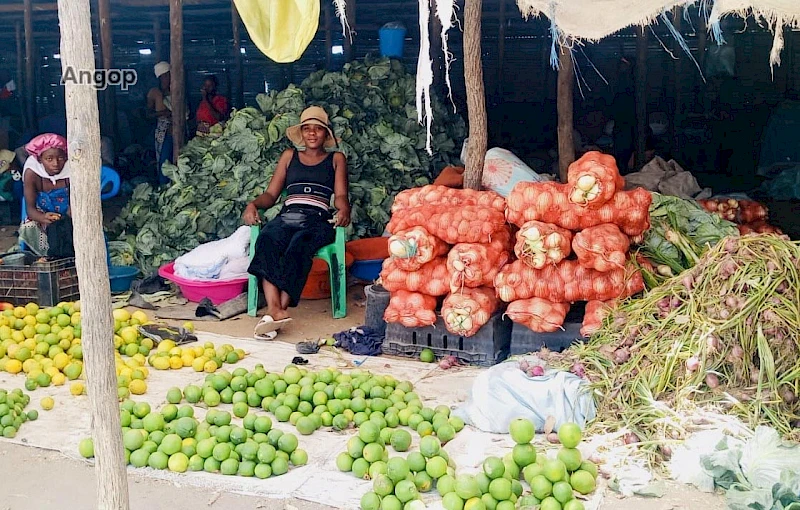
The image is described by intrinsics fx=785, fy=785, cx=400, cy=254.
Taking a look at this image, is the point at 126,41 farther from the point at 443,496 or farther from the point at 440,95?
the point at 443,496

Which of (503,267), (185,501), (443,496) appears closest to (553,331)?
(503,267)

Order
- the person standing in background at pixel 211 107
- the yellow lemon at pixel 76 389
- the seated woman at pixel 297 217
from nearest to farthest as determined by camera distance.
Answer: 1. the yellow lemon at pixel 76 389
2. the seated woman at pixel 297 217
3. the person standing in background at pixel 211 107

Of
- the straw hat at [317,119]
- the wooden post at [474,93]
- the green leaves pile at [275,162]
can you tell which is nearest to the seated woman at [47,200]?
the green leaves pile at [275,162]

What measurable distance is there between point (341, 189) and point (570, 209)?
6.75ft

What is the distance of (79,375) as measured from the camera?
421cm

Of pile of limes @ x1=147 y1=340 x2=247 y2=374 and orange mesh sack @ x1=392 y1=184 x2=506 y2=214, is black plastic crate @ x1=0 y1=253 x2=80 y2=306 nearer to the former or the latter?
pile of limes @ x1=147 y1=340 x2=247 y2=374

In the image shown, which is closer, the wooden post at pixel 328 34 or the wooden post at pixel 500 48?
the wooden post at pixel 328 34

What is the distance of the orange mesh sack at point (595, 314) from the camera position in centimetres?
402

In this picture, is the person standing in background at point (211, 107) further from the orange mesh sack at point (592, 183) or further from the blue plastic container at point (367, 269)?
the orange mesh sack at point (592, 183)

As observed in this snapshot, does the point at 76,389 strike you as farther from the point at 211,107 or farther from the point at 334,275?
the point at 211,107

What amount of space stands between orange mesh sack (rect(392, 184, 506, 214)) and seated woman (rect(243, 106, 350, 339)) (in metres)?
0.81

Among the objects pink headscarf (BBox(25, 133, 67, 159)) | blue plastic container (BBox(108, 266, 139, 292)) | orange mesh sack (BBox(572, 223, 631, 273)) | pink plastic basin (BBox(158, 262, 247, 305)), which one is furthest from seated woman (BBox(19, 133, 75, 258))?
orange mesh sack (BBox(572, 223, 631, 273))

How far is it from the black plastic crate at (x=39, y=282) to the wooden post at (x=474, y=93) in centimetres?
292

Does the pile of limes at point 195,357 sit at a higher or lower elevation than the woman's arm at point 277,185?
lower
